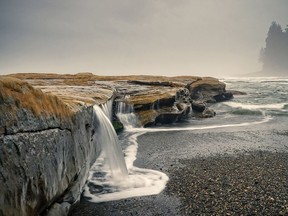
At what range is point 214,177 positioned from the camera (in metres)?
13.0

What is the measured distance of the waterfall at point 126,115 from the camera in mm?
29778

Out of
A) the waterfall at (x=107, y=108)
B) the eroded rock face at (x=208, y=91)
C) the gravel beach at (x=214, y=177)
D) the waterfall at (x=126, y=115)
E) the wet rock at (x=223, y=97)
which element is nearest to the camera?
the gravel beach at (x=214, y=177)

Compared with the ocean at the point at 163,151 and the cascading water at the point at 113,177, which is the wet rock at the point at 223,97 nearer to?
the ocean at the point at 163,151

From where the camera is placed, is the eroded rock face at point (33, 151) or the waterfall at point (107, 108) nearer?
the eroded rock face at point (33, 151)

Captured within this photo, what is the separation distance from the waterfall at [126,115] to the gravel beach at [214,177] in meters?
6.91

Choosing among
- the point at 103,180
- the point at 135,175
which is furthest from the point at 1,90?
the point at 135,175

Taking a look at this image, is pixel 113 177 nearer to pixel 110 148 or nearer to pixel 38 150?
pixel 110 148

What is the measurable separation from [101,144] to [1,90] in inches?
373

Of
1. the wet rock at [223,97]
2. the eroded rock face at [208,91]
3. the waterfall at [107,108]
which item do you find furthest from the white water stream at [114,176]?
the wet rock at [223,97]

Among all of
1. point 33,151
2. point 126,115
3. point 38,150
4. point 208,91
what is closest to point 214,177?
point 38,150

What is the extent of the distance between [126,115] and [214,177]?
18.7 m

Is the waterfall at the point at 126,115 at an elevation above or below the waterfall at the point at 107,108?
below

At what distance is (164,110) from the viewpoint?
3375cm

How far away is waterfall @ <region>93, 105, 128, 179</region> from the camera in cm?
1373
